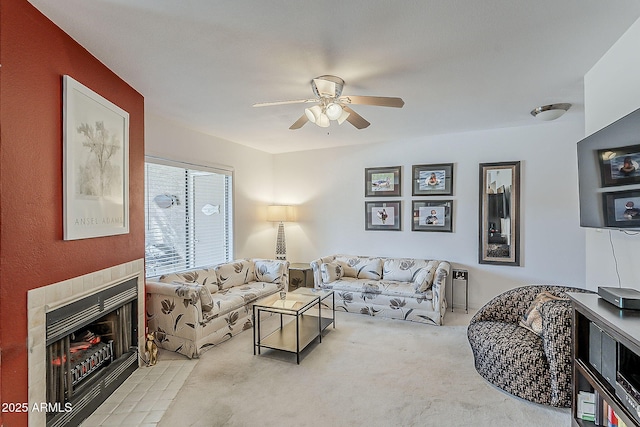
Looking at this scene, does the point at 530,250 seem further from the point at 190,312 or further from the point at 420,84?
the point at 190,312

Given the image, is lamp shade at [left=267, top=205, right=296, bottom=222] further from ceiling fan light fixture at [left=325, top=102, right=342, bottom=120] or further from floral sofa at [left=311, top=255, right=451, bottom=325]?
ceiling fan light fixture at [left=325, top=102, right=342, bottom=120]

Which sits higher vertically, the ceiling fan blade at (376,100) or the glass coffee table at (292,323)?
the ceiling fan blade at (376,100)

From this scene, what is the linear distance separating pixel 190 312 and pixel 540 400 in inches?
116

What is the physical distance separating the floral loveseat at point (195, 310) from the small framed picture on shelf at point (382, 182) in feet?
7.72

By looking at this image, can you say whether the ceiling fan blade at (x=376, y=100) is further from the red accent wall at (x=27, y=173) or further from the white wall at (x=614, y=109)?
the red accent wall at (x=27, y=173)

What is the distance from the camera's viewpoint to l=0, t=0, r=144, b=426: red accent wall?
1547mm

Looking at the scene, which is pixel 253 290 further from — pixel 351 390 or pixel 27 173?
pixel 27 173

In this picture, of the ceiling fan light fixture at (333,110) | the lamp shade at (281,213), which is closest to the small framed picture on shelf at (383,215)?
the lamp shade at (281,213)

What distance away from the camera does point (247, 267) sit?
14.9ft

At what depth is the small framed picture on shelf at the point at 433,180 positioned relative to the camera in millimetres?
4527

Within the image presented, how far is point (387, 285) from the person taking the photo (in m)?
4.21

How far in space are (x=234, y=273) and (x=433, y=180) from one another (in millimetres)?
3174

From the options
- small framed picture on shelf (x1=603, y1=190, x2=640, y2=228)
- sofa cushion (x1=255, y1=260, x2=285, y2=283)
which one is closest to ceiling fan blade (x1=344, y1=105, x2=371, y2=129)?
small framed picture on shelf (x1=603, y1=190, x2=640, y2=228)

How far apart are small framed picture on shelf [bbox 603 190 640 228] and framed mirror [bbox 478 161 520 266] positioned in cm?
231
